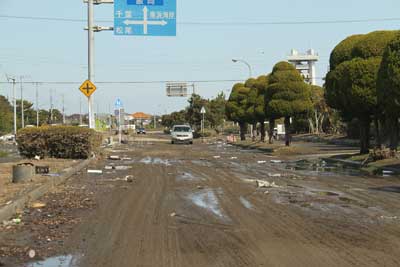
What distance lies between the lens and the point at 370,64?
23.1 metres

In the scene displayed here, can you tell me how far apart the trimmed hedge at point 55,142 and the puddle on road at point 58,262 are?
1819 centimetres

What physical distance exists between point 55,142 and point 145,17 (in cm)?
687

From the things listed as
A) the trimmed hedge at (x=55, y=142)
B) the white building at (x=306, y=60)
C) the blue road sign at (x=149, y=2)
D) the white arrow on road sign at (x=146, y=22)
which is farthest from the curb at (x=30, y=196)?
the white building at (x=306, y=60)

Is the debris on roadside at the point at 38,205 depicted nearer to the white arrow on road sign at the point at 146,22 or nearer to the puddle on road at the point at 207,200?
the puddle on road at the point at 207,200

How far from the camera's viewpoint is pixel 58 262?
6.87 metres

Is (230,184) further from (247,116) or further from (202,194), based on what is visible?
(247,116)

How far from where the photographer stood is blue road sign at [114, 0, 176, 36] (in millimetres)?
25609

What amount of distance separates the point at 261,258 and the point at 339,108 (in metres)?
19.5

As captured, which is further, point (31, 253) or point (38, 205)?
point (38, 205)

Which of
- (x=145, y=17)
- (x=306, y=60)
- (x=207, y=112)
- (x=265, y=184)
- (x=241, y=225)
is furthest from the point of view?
(x=306, y=60)

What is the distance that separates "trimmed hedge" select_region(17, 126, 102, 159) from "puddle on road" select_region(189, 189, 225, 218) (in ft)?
39.5

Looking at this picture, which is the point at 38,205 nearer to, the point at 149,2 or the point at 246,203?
the point at 246,203

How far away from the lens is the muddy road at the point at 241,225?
714cm

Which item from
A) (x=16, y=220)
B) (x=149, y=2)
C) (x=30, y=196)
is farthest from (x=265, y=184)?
(x=149, y=2)
